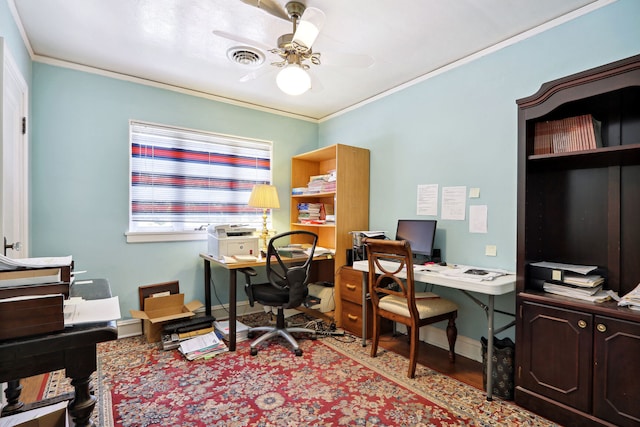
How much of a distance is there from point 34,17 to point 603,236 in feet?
12.9

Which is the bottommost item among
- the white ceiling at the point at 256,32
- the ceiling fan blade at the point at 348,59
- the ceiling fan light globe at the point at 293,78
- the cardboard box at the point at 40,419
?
the cardboard box at the point at 40,419

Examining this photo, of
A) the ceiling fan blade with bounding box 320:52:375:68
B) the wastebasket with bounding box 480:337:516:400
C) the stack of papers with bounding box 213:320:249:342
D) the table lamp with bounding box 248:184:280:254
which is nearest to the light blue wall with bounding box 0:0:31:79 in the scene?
the ceiling fan blade with bounding box 320:52:375:68

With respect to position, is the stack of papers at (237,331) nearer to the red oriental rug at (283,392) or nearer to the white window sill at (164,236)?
the red oriental rug at (283,392)

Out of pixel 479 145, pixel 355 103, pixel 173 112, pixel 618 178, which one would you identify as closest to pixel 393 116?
pixel 355 103

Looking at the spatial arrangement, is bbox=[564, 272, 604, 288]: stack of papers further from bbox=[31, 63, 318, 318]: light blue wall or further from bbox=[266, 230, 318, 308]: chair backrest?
bbox=[31, 63, 318, 318]: light blue wall

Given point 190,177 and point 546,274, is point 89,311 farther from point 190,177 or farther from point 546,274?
point 190,177

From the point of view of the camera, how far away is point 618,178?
188cm

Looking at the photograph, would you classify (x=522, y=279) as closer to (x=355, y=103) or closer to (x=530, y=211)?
(x=530, y=211)

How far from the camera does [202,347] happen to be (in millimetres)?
2668

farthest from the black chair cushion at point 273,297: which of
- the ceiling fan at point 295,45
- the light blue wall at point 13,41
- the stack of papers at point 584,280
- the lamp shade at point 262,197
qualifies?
the light blue wall at point 13,41

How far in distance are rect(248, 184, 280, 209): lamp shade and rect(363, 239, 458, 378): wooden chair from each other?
132cm

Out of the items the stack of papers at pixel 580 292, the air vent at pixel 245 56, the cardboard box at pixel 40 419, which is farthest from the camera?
the air vent at pixel 245 56

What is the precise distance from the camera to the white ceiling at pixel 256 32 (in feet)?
6.63

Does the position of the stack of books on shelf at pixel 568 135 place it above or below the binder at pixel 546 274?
above
